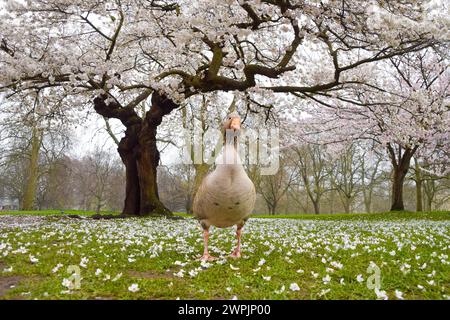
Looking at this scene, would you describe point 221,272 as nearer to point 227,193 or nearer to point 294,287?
point 227,193

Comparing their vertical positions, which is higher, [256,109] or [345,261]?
[256,109]

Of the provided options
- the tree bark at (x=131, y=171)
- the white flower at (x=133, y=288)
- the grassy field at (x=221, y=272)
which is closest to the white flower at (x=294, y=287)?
the grassy field at (x=221, y=272)

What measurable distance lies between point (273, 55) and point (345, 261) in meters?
16.6

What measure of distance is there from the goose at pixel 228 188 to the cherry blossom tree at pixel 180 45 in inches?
273

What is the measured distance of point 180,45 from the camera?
57.4 feet

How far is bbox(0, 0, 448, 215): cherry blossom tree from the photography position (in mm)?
12695

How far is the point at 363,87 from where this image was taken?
1895 cm

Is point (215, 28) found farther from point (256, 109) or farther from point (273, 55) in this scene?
point (256, 109)

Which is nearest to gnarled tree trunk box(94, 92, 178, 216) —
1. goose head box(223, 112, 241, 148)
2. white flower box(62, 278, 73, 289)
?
goose head box(223, 112, 241, 148)

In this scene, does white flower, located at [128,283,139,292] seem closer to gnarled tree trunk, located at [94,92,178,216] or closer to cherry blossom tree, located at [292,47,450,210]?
gnarled tree trunk, located at [94,92,178,216]

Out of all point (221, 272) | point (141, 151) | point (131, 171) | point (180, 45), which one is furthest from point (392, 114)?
point (221, 272)

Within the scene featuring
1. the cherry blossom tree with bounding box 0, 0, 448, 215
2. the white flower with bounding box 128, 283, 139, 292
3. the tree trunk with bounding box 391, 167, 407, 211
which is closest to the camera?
the white flower with bounding box 128, 283, 139, 292

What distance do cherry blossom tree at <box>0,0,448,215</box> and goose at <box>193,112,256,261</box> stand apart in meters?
6.93
